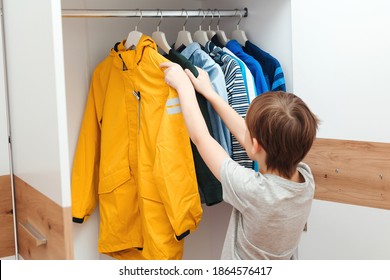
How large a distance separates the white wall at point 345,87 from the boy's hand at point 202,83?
0.39m

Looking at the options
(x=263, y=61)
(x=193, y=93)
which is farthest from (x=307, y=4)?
(x=193, y=93)

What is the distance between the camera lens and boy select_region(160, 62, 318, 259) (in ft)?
4.50

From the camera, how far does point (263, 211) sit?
54.9 inches

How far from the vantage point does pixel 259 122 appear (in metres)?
1.39

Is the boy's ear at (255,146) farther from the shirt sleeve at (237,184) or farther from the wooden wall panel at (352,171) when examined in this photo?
the wooden wall panel at (352,171)

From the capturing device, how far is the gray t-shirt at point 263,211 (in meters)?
1.39

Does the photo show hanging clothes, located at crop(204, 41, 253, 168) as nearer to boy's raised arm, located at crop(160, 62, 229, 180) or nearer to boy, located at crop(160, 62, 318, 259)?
boy's raised arm, located at crop(160, 62, 229, 180)

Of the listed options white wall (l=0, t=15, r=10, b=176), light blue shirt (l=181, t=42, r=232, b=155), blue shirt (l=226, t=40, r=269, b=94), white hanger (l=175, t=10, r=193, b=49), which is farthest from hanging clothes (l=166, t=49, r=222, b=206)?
white wall (l=0, t=15, r=10, b=176)

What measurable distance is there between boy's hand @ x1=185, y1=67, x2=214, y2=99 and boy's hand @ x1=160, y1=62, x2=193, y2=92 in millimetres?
35

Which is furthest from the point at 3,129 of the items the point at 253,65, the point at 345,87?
the point at 345,87

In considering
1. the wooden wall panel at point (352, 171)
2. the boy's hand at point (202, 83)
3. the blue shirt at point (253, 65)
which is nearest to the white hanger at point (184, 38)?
the blue shirt at point (253, 65)

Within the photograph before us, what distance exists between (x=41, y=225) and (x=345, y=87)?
1166 millimetres
